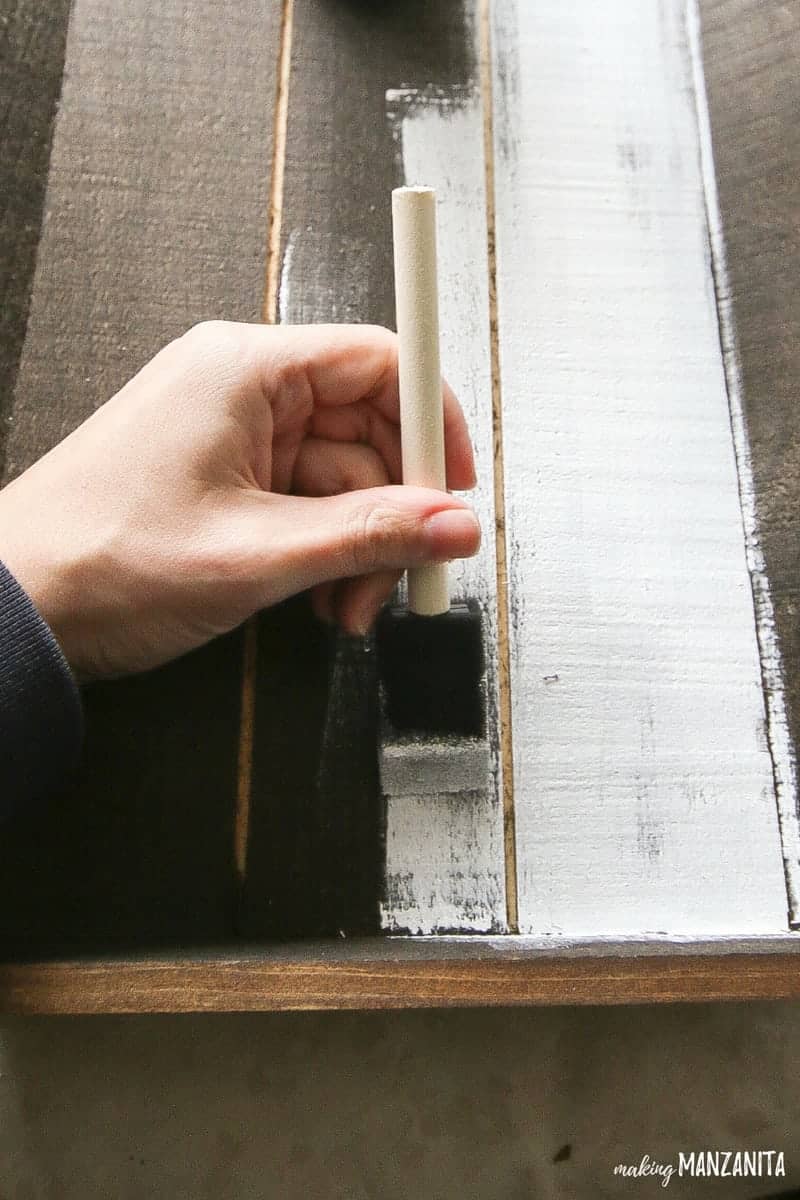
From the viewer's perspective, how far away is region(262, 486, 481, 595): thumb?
592mm

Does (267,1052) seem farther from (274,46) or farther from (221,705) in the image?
(274,46)

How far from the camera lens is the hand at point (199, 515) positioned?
0.59m

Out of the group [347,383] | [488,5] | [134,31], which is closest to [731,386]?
[347,383]

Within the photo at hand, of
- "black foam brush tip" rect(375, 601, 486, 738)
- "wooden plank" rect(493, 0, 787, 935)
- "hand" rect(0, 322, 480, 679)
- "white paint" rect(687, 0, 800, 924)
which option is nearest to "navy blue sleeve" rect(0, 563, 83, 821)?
"hand" rect(0, 322, 480, 679)

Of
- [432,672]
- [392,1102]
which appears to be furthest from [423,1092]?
[432,672]

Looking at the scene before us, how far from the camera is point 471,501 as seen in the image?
743 mm

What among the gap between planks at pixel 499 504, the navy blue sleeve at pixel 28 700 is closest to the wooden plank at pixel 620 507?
the gap between planks at pixel 499 504

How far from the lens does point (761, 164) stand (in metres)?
0.81

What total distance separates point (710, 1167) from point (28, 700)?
74 centimetres

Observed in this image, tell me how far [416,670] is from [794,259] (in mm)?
541

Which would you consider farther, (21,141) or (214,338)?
(21,141)

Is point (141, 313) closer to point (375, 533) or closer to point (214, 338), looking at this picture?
point (214, 338)

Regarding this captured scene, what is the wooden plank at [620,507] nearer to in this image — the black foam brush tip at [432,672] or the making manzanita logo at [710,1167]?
the black foam brush tip at [432,672]

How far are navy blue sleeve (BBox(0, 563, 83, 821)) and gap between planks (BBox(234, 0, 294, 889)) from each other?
0.46 feet
